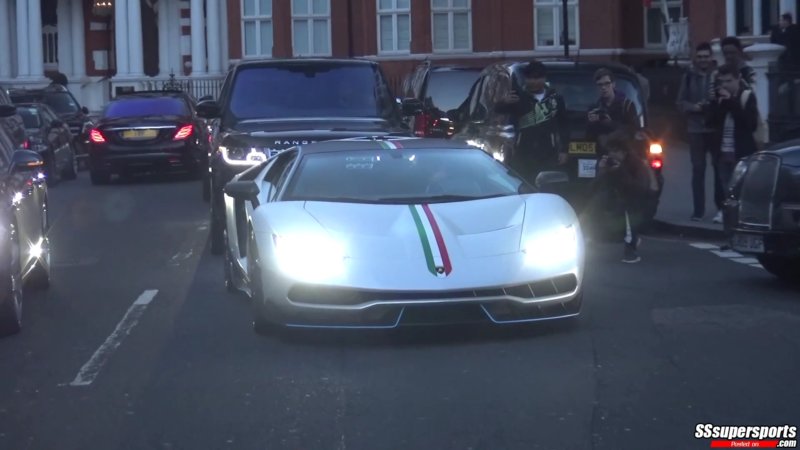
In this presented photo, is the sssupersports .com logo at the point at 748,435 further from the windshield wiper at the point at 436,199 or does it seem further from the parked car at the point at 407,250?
the windshield wiper at the point at 436,199

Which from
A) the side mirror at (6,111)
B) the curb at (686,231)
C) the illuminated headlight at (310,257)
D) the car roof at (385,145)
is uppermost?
the side mirror at (6,111)

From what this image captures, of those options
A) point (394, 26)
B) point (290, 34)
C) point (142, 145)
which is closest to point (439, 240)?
point (142, 145)

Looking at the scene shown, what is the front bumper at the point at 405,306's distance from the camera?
28.0 ft

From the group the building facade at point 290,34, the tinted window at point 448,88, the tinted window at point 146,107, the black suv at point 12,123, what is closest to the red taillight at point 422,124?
the tinted window at point 448,88

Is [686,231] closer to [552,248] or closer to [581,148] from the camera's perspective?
[581,148]

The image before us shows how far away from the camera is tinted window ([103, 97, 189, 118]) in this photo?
2430 cm

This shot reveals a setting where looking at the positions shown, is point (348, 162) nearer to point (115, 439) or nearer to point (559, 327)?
point (559, 327)

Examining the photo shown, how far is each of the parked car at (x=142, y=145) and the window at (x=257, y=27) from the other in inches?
731

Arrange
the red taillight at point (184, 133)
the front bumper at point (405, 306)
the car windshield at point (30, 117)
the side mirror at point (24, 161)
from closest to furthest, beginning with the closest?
the front bumper at point (405, 306)
the side mirror at point (24, 161)
the red taillight at point (184, 133)
the car windshield at point (30, 117)

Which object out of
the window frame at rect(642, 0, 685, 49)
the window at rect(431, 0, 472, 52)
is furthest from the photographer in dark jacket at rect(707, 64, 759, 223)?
the window at rect(431, 0, 472, 52)

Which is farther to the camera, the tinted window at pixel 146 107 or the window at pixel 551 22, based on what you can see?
the window at pixel 551 22

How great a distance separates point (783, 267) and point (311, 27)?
1269 inches

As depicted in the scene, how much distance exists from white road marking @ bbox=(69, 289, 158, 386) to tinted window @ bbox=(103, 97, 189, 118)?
1295 cm

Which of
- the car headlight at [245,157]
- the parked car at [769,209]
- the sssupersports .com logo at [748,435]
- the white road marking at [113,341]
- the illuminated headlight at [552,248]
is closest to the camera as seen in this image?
the sssupersports .com logo at [748,435]
